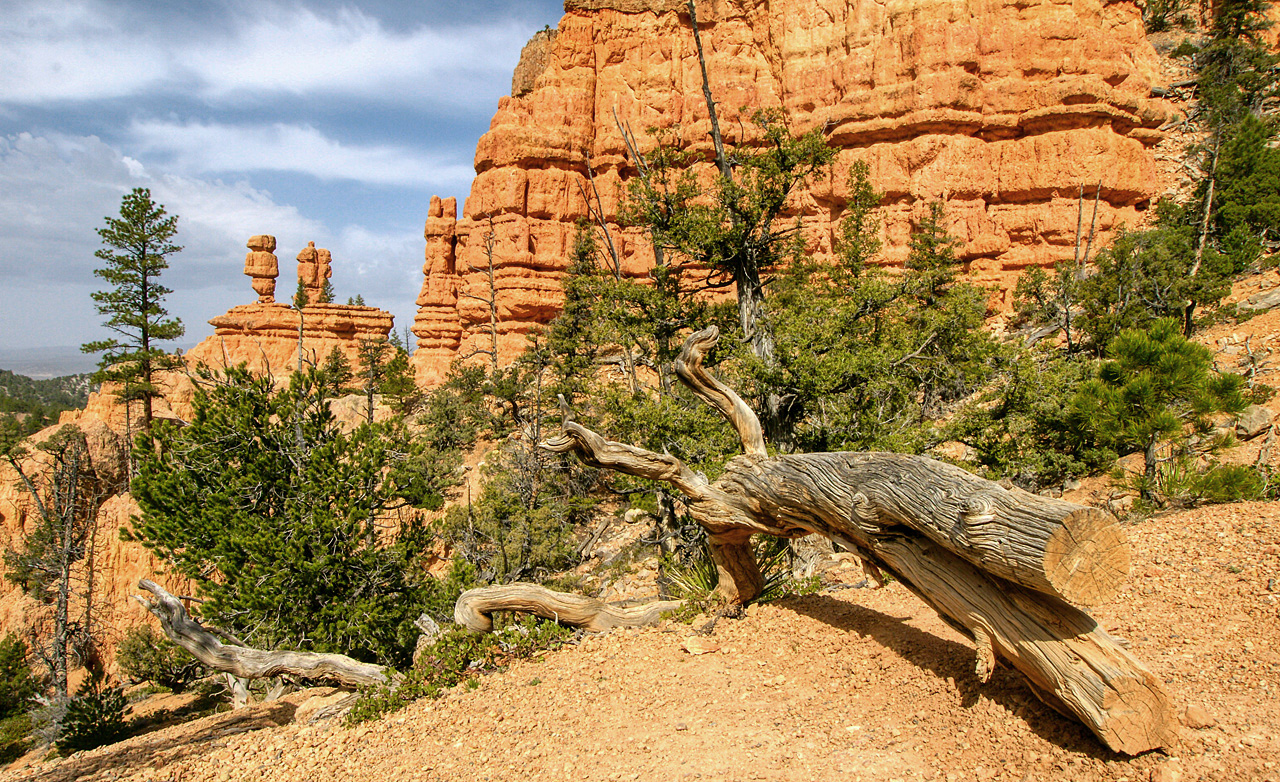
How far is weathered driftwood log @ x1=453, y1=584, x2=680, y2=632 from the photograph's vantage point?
255 inches

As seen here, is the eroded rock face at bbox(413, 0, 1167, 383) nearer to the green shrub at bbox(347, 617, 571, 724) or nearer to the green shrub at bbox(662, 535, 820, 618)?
the green shrub at bbox(662, 535, 820, 618)

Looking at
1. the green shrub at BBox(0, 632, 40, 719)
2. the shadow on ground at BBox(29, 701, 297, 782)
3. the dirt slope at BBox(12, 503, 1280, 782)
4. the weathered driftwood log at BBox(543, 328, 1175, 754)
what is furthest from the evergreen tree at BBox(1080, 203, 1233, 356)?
the green shrub at BBox(0, 632, 40, 719)

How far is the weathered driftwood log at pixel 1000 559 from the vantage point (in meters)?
2.98

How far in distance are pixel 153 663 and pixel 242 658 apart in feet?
44.0

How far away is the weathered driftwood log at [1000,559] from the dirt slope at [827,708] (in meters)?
0.34

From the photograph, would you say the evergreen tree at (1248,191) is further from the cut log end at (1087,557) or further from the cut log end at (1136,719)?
the cut log end at (1087,557)

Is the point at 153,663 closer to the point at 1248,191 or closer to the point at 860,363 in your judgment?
the point at 860,363

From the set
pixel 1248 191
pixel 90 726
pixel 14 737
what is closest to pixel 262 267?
pixel 14 737

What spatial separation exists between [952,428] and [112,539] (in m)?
25.0

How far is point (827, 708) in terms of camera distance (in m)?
4.20

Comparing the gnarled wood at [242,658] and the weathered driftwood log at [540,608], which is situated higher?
the weathered driftwood log at [540,608]

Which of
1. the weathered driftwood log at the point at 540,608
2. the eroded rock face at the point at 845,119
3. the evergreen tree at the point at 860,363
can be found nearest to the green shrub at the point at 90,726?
the weathered driftwood log at the point at 540,608

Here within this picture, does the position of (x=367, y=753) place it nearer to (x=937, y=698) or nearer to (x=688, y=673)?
(x=688, y=673)

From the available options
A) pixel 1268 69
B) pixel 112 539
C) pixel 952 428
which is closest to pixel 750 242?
pixel 952 428
